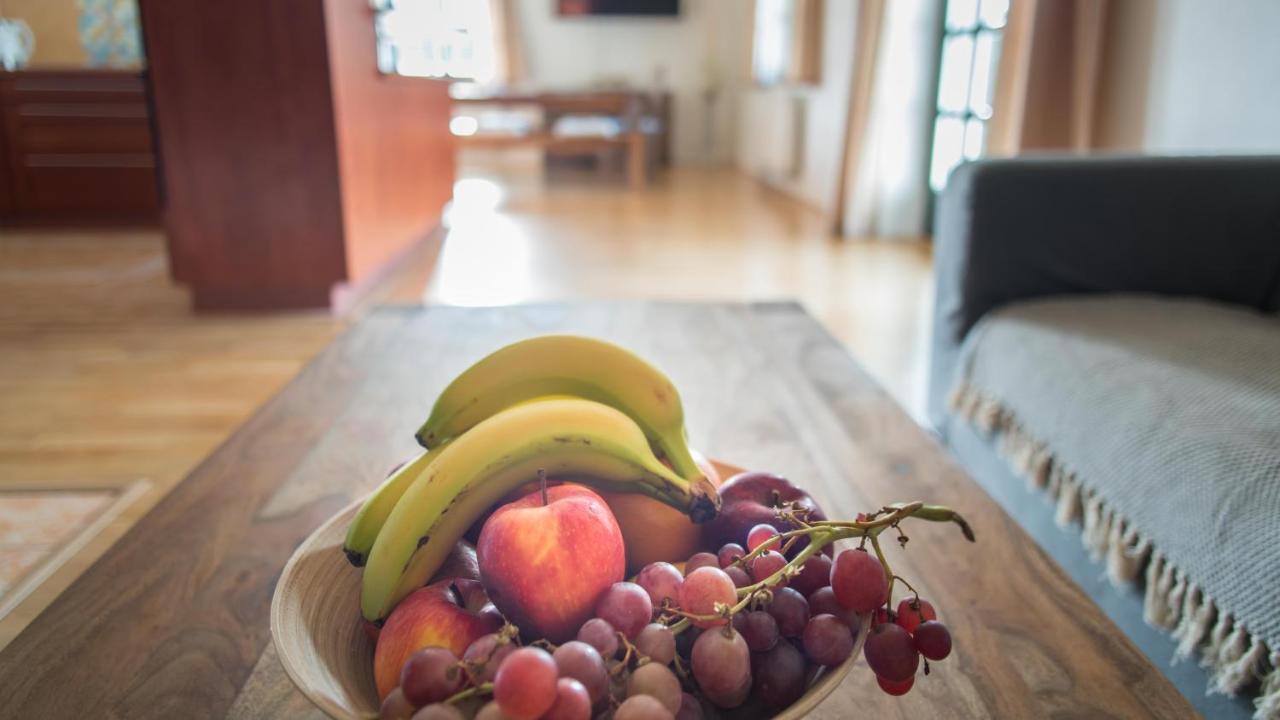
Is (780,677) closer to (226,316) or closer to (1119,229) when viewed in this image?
(1119,229)

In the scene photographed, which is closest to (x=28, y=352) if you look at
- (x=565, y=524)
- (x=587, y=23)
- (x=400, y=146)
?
(x=400, y=146)

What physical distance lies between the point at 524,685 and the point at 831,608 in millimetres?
174

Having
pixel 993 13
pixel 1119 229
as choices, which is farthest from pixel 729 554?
pixel 993 13

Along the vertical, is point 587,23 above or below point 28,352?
above

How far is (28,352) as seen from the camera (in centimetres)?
254

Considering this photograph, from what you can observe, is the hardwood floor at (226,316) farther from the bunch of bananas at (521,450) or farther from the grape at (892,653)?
the grape at (892,653)

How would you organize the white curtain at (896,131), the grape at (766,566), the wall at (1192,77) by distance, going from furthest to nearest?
the white curtain at (896,131), the wall at (1192,77), the grape at (766,566)

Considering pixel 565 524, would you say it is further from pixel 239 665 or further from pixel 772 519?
pixel 239 665

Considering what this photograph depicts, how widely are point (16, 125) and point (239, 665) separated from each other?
16.4ft

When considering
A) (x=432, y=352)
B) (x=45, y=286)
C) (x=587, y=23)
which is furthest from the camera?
(x=587, y=23)

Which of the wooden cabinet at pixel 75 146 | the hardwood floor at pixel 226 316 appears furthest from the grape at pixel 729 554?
the wooden cabinet at pixel 75 146

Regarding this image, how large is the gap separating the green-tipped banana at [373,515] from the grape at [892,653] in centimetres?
26

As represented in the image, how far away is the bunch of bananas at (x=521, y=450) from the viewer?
0.47 m

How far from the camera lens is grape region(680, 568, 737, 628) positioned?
424 millimetres
